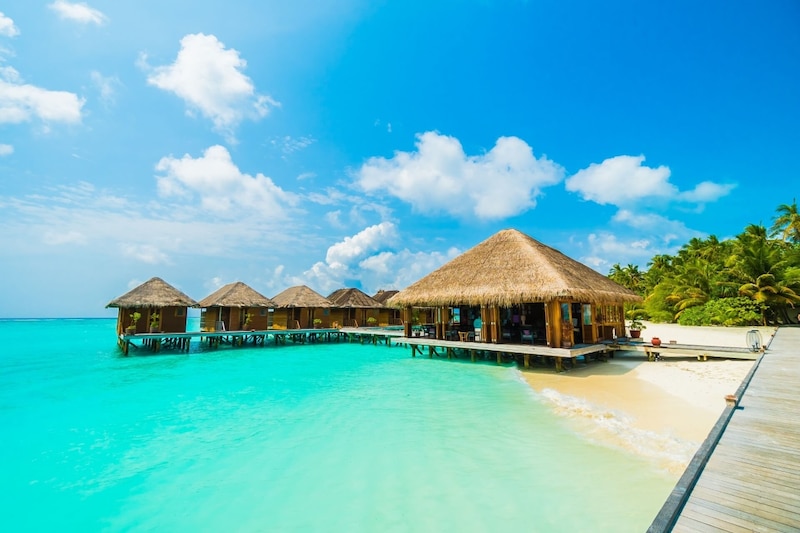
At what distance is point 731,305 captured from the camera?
2222cm

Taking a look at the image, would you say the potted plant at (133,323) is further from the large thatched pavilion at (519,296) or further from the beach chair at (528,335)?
the beach chair at (528,335)

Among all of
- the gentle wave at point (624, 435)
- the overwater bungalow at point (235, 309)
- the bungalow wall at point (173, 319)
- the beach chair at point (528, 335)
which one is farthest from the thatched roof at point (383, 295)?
the gentle wave at point (624, 435)

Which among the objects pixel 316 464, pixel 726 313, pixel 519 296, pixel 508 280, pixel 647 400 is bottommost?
pixel 316 464

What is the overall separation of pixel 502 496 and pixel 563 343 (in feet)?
27.8

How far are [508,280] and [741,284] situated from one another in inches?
A: 762

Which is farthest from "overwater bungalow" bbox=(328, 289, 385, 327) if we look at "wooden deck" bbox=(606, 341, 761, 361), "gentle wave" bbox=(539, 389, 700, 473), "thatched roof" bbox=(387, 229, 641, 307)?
"gentle wave" bbox=(539, 389, 700, 473)

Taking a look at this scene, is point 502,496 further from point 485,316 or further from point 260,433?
point 485,316

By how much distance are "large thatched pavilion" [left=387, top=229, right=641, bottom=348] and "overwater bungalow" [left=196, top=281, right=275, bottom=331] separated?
35.0 ft

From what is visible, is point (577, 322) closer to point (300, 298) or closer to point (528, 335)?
point (528, 335)

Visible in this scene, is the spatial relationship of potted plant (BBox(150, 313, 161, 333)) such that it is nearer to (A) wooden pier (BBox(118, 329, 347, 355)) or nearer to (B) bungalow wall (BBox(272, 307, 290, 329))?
(A) wooden pier (BBox(118, 329, 347, 355))

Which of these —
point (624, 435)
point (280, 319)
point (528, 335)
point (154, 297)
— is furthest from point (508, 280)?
point (154, 297)

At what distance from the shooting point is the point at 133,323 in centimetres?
1923

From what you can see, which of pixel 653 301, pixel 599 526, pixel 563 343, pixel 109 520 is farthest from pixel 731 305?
pixel 109 520

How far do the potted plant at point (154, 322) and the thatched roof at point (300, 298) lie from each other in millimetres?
6444
